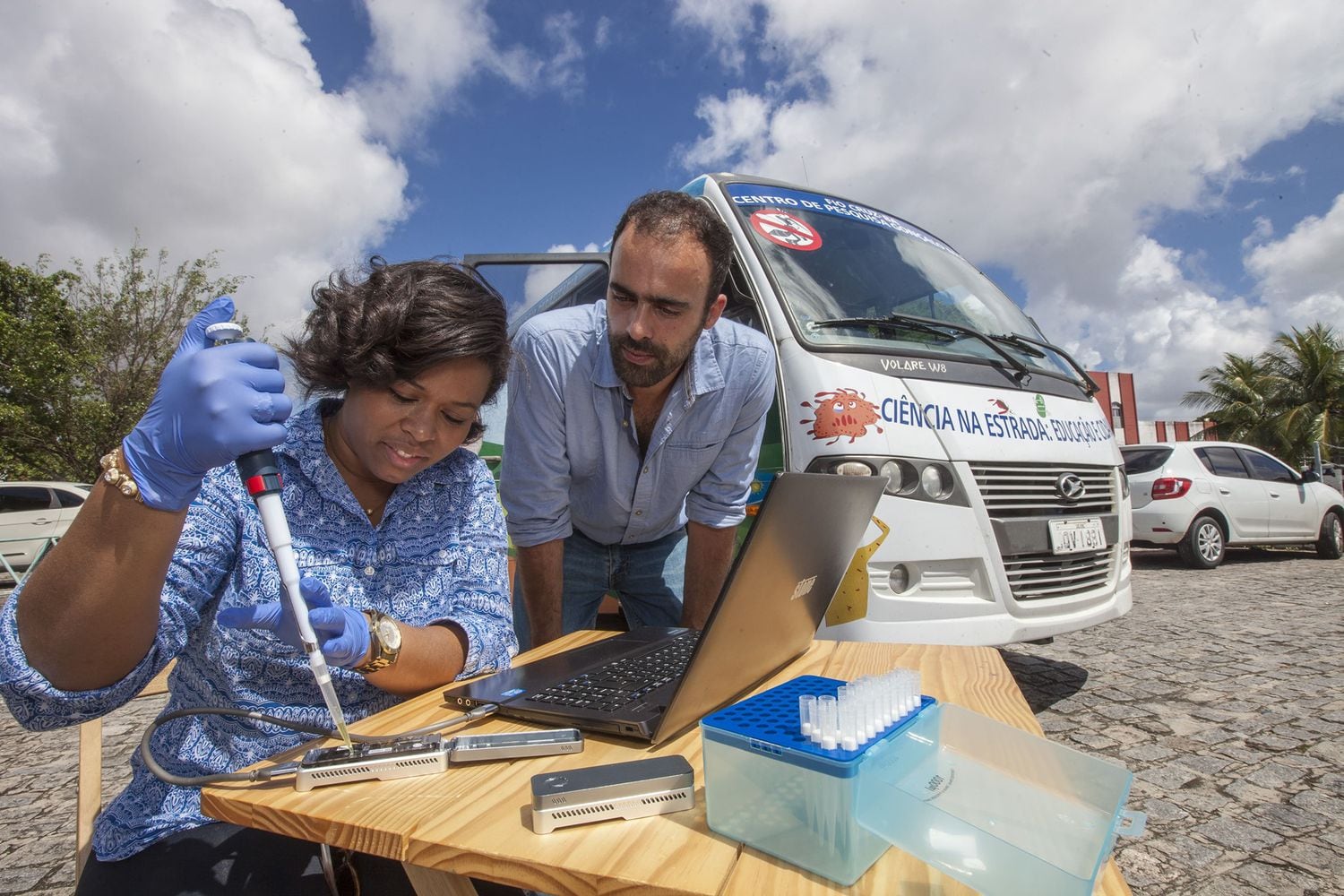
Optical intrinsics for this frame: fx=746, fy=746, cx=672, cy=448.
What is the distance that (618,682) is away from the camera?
121cm

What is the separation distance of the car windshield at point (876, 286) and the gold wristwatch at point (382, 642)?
1.98 metres

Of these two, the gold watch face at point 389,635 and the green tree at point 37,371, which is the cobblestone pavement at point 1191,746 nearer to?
the gold watch face at point 389,635

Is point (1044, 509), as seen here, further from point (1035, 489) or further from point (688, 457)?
point (688, 457)

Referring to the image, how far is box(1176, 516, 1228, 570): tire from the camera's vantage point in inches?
342

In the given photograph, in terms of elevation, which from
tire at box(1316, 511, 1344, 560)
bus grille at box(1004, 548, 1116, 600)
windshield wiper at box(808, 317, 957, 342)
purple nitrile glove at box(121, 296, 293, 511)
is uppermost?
windshield wiper at box(808, 317, 957, 342)

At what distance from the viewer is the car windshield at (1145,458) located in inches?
345

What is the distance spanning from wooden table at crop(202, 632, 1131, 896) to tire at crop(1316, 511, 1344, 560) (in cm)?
1218

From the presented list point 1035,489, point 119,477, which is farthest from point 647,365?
point 1035,489

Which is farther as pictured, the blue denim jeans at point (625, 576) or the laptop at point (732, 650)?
the blue denim jeans at point (625, 576)

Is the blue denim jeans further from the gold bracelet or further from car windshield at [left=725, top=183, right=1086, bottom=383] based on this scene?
the gold bracelet

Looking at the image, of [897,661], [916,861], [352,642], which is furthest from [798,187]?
[916,861]

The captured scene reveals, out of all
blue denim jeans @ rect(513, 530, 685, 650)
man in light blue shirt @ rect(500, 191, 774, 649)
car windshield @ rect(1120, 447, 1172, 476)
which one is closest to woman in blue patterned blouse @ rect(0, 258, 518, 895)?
man in light blue shirt @ rect(500, 191, 774, 649)

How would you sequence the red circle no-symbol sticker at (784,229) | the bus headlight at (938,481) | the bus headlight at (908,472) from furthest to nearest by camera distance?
the red circle no-symbol sticker at (784,229) → the bus headlight at (938,481) → the bus headlight at (908,472)

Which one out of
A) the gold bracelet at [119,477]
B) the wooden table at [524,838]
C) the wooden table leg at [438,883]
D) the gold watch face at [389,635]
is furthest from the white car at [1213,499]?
the gold bracelet at [119,477]
